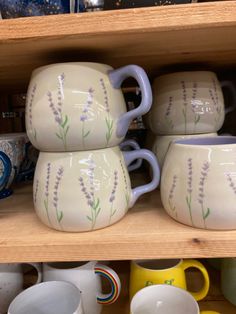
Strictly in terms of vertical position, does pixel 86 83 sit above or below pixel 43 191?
above

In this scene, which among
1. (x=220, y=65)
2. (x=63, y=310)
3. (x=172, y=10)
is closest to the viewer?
(x=172, y=10)

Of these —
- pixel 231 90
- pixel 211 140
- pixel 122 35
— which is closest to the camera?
pixel 122 35

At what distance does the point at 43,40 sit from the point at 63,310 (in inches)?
14.9

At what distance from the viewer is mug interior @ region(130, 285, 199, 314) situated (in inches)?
15.6

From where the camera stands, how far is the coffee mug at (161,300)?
1.30 feet

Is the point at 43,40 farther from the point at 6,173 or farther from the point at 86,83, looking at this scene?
the point at 6,173

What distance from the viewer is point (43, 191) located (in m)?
0.34

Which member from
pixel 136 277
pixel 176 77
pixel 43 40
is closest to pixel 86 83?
pixel 43 40

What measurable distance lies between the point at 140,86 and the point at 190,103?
121mm

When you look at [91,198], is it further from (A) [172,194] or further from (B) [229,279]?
(B) [229,279]

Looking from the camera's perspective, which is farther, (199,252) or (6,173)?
(6,173)

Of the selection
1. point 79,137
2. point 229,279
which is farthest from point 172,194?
point 229,279

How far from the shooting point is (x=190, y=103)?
0.42 m

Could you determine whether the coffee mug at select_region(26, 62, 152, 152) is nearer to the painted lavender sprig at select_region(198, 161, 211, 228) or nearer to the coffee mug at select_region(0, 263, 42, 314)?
the painted lavender sprig at select_region(198, 161, 211, 228)
